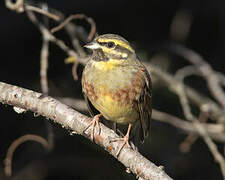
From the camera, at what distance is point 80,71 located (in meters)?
6.21

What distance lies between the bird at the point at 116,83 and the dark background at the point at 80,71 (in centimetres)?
173

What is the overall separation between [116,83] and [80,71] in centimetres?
231

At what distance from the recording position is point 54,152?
6.13 metres

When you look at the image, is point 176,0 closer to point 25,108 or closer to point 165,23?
point 165,23

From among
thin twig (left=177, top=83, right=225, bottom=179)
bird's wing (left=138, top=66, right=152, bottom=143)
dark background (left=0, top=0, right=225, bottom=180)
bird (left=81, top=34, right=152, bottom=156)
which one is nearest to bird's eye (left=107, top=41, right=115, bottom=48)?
bird (left=81, top=34, right=152, bottom=156)

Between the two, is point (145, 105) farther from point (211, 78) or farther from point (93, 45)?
point (211, 78)

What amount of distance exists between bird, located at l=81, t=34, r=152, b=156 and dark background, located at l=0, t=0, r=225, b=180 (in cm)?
173

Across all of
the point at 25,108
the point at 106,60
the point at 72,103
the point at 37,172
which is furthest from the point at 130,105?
the point at 37,172

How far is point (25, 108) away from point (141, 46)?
321cm

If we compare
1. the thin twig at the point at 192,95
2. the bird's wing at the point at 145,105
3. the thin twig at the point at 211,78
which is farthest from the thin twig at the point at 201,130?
the bird's wing at the point at 145,105

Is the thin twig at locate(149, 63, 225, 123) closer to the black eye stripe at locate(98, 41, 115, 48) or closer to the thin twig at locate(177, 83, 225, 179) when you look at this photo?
the thin twig at locate(177, 83, 225, 179)

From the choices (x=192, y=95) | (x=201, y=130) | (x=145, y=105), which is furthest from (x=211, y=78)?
(x=145, y=105)

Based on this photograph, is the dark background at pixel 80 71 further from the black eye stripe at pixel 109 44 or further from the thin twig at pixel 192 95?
the black eye stripe at pixel 109 44

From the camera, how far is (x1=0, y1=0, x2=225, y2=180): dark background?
5.99 meters
